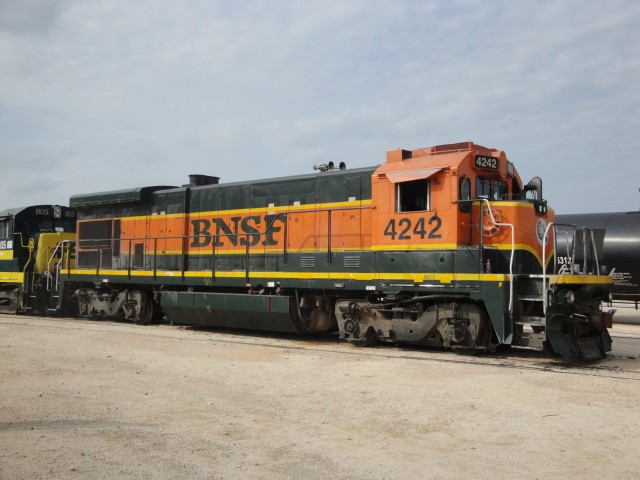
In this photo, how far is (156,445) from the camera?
16.9 feet

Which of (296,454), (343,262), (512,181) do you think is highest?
(512,181)

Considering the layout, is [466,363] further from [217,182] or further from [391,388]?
[217,182]

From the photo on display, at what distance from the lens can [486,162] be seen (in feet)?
34.8

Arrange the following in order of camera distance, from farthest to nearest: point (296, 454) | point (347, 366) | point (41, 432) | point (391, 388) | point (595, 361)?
1. point (595, 361)
2. point (347, 366)
3. point (391, 388)
4. point (41, 432)
5. point (296, 454)

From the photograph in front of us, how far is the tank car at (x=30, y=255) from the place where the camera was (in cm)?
1861

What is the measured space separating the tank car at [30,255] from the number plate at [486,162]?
41.3 ft

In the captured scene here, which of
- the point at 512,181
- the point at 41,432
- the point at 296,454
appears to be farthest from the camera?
the point at 512,181

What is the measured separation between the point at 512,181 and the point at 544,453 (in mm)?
7261

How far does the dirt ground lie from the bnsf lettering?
341 centimetres

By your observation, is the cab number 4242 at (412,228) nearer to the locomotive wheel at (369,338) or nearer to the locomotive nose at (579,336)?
the locomotive wheel at (369,338)

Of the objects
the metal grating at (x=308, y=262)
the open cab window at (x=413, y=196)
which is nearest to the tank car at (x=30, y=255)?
the metal grating at (x=308, y=262)

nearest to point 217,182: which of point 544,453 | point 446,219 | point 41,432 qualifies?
point 446,219

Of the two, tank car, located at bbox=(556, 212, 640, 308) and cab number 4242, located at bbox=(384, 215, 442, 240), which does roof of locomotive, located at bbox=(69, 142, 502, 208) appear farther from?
tank car, located at bbox=(556, 212, 640, 308)

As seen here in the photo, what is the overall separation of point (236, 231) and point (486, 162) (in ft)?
20.1
